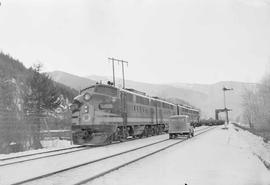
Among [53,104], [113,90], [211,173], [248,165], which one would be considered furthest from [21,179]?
[53,104]

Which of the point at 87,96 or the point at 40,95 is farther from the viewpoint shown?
the point at 40,95

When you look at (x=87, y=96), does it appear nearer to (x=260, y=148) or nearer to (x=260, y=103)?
(x=260, y=148)

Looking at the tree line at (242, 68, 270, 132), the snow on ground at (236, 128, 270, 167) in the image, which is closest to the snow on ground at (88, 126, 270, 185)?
the snow on ground at (236, 128, 270, 167)

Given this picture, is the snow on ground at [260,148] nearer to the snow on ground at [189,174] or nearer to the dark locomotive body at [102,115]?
the snow on ground at [189,174]

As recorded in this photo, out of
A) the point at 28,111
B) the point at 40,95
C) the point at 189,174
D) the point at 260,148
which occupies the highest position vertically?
the point at 40,95

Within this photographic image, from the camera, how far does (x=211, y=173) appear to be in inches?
430

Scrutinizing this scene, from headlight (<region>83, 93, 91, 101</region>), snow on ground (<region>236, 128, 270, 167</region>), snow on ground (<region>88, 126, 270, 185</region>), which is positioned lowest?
snow on ground (<region>236, 128, 270, 167</region>)

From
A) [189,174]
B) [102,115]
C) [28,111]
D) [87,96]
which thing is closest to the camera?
[189,174]

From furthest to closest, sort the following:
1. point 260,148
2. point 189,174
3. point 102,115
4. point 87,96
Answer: point 260,148 < point 87,96 < point 102,115 < point 189,174

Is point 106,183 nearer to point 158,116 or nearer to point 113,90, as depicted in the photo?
point 113,90

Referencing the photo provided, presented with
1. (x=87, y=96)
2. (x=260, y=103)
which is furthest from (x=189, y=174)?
(x=260, y=103)

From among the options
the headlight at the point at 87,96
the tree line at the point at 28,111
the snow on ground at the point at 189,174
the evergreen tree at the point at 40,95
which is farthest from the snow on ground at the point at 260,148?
the evergreen tree at the point at 40,95

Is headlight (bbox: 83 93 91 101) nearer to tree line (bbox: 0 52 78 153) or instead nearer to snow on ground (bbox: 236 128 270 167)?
tree line (bbox: 0 52 78 153)

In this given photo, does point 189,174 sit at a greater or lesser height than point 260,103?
lesser
